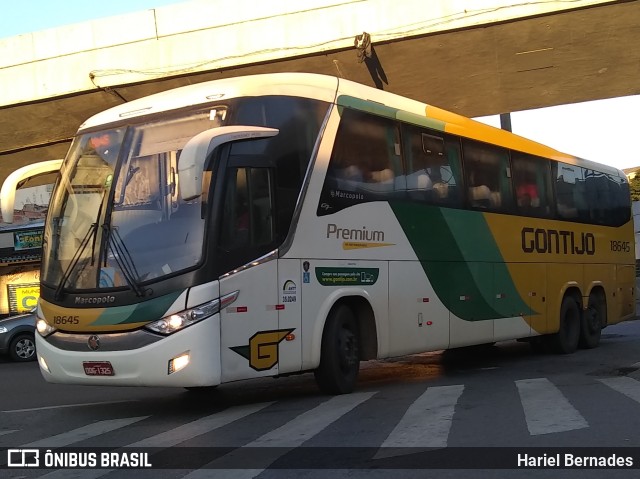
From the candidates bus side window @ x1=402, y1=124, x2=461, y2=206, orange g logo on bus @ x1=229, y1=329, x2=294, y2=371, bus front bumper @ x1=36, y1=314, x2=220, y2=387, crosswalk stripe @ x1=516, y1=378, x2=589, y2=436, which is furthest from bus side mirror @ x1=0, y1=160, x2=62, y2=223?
crosswalk stripe @ x1=516, y1=378, x2=589, y2=436

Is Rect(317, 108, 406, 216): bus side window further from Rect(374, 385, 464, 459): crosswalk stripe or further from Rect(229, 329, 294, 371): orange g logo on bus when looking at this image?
Rect(374, 385, 464, 459): crosswalk stripe

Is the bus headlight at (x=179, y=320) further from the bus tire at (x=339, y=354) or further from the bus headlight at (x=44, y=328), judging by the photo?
the bus tire at (x=339, y=354)

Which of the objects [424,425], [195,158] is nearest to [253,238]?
[195,158]

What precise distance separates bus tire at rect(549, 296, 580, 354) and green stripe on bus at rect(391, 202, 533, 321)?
207 centimetres

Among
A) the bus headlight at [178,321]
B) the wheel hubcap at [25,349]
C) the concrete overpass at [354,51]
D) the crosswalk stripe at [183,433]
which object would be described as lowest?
the wheel hubcap at [25,349]

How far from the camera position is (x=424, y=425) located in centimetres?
711

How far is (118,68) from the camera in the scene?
19.2 meters

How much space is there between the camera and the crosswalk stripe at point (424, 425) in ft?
20.6

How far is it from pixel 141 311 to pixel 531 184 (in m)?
9.07

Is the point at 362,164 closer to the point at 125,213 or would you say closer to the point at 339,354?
the point at 339,354

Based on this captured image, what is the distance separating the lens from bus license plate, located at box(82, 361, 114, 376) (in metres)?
7.88

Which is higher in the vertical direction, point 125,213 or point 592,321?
point 125,213

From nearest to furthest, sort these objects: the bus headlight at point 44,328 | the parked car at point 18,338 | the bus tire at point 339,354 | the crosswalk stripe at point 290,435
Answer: the crosswalk stripe at point 290,435 < the bus headlight at point 44,328 < the bus tire at point 339,354 < the parked car at point 18,338

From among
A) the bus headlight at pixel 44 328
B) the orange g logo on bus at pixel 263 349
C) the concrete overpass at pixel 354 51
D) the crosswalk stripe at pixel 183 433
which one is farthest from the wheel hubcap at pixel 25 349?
the orange g logo on bus at pixel 263 349
